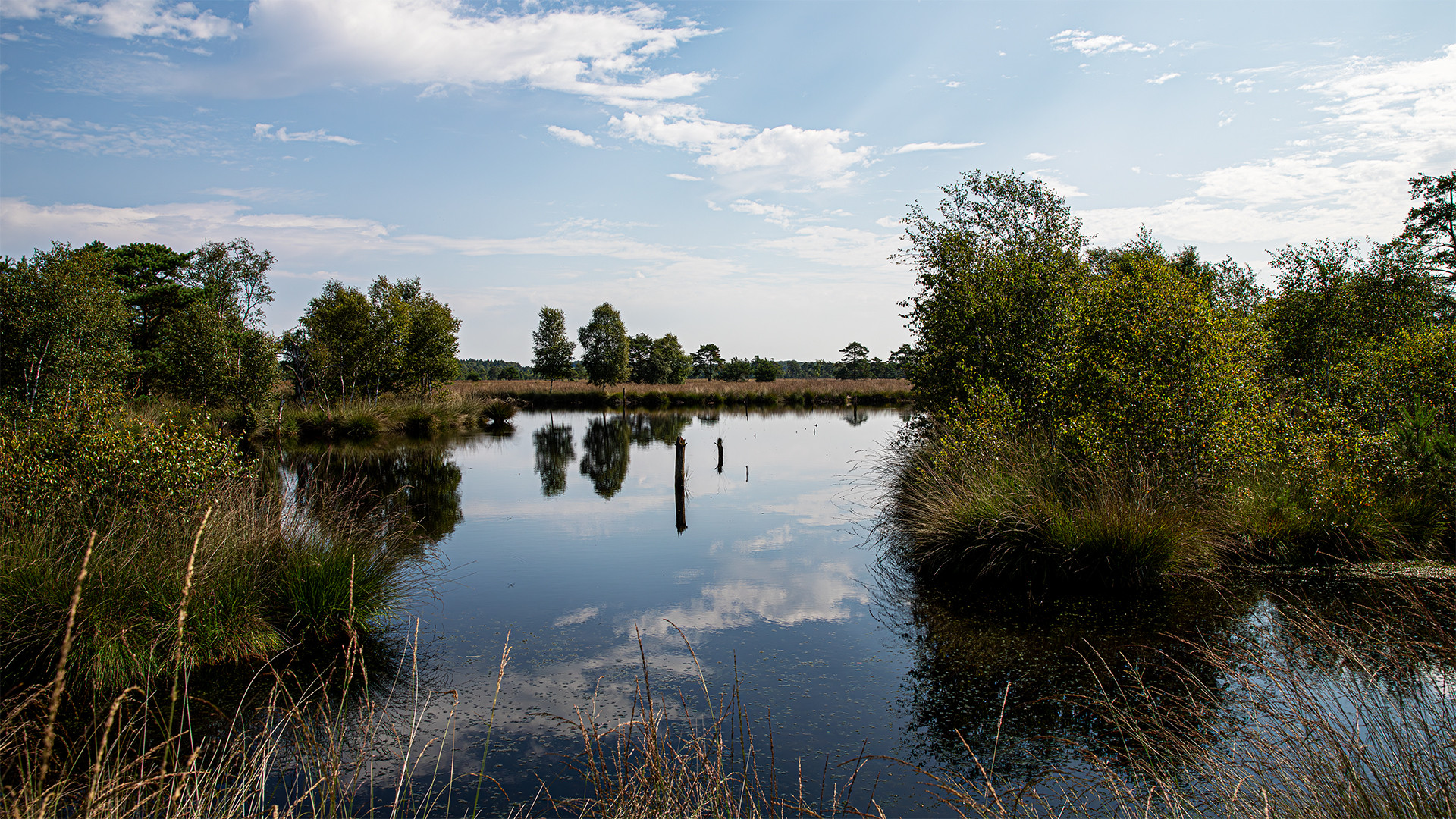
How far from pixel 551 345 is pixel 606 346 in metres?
4.19

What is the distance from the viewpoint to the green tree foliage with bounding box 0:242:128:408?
1347cm

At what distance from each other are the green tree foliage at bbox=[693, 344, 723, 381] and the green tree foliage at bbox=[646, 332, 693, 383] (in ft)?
93.1

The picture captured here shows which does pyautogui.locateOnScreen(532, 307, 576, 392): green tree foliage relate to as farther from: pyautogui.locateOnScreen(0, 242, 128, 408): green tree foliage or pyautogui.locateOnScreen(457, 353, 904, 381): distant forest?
pyautogui.locateOnScreen(0, 242, 128, 408): green tree foliage

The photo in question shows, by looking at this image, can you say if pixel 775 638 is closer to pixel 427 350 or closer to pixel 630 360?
pixel 427 350

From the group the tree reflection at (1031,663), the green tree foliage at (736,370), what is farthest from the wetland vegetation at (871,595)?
the green tree foliage at (736,370)

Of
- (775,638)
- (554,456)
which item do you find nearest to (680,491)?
(775,638)

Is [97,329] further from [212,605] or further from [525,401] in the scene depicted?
[525,401]

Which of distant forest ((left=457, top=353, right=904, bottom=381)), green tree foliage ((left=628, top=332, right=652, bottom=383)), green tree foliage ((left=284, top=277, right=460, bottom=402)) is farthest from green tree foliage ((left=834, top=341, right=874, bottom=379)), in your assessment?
green tree foliage ((left=284, top=277, right=460, bottom=402))

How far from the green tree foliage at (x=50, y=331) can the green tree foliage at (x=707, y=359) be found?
8958cm

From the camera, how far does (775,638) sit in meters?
8.25

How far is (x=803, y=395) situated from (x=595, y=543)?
4535 cm

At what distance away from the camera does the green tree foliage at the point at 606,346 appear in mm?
57188

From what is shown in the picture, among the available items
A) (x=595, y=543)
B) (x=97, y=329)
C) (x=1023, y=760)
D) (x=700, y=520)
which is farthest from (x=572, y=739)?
(x=97, y=329)

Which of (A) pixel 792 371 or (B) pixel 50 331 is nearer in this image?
(B) pixel 50 331
